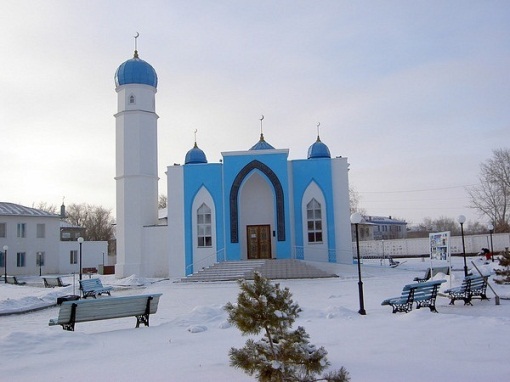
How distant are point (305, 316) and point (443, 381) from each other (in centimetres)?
518

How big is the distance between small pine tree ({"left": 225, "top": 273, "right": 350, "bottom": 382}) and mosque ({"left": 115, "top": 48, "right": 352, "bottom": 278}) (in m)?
21.8

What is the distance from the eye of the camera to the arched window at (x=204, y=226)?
2764 centimetres

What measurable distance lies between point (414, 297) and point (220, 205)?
17.2 metres

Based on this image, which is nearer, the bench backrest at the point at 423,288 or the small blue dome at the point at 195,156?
the bench backrest at the point at 423,288

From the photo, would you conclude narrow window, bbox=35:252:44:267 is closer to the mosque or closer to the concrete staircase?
the mosque

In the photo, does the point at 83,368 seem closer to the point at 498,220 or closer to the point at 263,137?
the point at 263,137

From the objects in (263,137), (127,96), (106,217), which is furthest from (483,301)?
(106,217)

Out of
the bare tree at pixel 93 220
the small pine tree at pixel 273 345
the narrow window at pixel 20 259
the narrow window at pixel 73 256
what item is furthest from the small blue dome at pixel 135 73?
the bare tree at pixel 93 220

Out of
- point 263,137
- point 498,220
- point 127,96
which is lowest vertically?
point 498,220

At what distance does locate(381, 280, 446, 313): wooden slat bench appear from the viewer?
11141mm

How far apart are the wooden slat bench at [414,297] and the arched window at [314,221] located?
1558cm

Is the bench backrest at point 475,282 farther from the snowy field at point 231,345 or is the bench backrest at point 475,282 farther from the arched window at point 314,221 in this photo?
the arched window at point 314,221

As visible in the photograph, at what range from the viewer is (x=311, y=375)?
4.79 m

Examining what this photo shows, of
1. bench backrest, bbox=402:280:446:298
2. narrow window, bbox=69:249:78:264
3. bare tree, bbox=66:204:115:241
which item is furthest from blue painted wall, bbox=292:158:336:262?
bare tree, bbox=66:204:115:241
